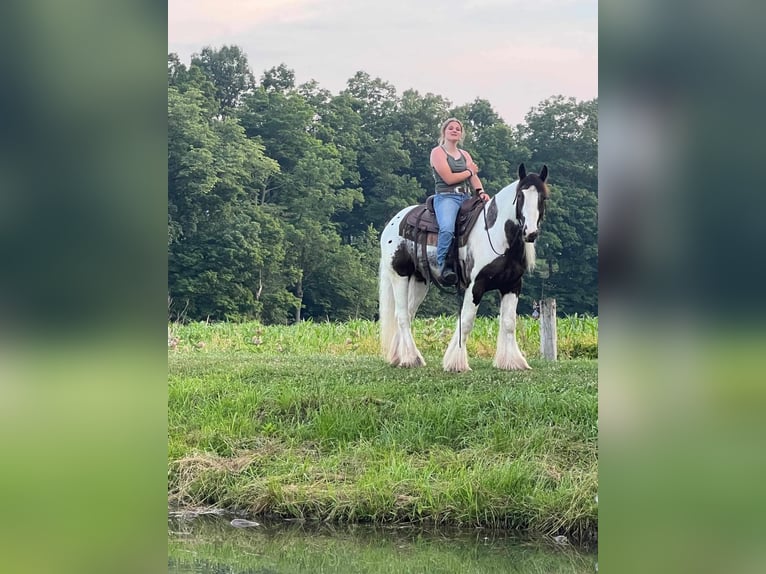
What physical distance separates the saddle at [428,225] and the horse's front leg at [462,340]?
13.9 inches

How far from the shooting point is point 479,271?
589 centimetres

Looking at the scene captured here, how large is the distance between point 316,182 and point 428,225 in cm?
151

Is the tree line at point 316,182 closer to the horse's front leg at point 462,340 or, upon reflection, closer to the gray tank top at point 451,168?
the horse's front leg at point 462,340

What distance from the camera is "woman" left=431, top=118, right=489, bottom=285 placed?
19.4 feet

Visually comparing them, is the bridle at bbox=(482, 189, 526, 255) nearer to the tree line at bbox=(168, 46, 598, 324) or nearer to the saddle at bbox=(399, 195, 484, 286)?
the saddle at bbox=(399, 195, 484, 286)

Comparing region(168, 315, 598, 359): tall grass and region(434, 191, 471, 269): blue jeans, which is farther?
region(168, 315, 598, 359): tall grass

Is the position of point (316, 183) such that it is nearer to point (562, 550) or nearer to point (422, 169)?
point (422, 169)

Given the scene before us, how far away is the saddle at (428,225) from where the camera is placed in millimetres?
5945

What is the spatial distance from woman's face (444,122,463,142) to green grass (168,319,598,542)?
1343 millimetres

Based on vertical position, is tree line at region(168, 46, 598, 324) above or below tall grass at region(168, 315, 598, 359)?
above

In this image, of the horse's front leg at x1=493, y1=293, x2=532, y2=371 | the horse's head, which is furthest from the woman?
the horse's head

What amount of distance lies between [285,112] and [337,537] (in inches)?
149
